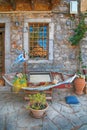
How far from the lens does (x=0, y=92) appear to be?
7168mm

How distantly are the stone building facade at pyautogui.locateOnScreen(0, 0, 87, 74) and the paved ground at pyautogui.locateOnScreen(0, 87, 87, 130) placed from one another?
1386 mm

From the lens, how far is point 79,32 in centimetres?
745

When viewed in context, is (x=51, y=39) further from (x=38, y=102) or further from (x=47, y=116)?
(x=47, y=116)

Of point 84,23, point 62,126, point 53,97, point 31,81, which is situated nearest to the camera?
point 62,126

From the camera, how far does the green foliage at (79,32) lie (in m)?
7.39

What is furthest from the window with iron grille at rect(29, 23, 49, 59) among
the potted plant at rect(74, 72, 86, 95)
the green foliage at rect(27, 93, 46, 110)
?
the green foliage at rect(27, 93, 46, 110)

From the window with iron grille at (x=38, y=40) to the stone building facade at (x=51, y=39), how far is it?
0.23 m

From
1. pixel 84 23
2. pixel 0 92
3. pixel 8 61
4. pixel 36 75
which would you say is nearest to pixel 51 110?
pixel 36 75

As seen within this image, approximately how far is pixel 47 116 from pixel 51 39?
126 inches

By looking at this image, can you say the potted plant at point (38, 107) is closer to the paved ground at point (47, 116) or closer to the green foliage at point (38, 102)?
the green foliage at point (38, 102)

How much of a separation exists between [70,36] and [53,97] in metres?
2.42

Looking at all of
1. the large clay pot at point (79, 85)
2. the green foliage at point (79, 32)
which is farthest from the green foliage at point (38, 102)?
the green foliage at point (79, 32)

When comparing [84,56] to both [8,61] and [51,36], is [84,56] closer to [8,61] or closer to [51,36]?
[51,36]

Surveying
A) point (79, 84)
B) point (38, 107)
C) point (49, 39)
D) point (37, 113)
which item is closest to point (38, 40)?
point (49, 39)
